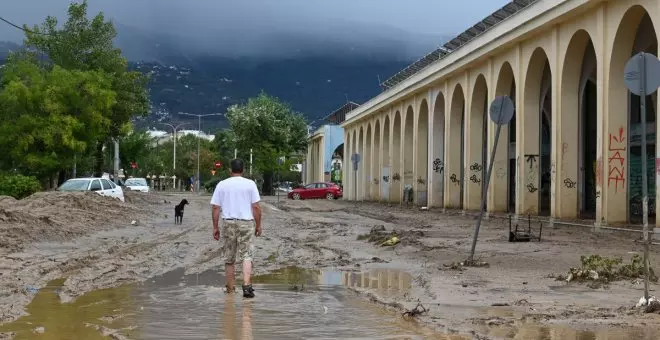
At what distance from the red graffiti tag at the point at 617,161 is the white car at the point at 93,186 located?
20599 millimetres

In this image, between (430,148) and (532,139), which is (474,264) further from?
(430,148)

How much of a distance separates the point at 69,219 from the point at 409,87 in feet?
77.0

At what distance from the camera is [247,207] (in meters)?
10.2

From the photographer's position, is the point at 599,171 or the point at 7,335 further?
the point at 599,171

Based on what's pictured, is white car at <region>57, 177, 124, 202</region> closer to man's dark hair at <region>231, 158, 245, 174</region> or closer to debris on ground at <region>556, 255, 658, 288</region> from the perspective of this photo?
man's dark hair at <region>231, 158, 245, 174</region>

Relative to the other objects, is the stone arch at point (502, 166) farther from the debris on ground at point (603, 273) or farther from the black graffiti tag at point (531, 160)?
the debris on ground at point (603, 273)

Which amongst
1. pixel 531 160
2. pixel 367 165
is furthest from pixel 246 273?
pixel 367 165

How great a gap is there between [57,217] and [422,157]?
24.2 meters

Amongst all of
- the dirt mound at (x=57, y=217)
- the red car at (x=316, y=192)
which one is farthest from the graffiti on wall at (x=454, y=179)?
the red car at (x=316, y=192)

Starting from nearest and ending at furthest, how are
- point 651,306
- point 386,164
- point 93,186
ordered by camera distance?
point 651,306 < point 93,186 < point 386,164

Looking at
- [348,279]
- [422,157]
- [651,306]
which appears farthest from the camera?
[422,157]

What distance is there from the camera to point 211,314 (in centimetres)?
816

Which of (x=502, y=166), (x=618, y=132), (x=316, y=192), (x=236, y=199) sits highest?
(x=618, y=132)

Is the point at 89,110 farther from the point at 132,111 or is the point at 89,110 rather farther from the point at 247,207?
the point at 247,207
